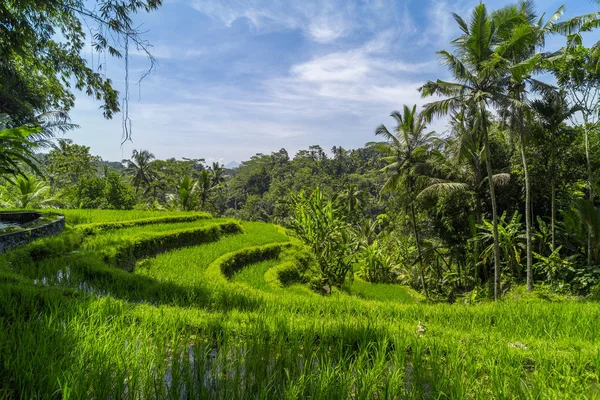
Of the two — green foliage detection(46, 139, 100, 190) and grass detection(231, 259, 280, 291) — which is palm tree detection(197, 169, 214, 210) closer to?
green foliage detection(46, 139, 100, 190)

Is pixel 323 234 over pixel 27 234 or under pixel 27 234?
under

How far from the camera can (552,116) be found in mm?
12242


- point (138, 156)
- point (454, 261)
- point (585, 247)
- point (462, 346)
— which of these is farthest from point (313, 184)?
point (462, 346)

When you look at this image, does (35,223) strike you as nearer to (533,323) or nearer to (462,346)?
(462,346)

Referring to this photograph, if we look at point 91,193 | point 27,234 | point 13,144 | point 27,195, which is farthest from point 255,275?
point 91,193

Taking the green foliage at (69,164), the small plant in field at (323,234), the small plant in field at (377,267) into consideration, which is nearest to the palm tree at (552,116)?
the small plant in field at (377,267)

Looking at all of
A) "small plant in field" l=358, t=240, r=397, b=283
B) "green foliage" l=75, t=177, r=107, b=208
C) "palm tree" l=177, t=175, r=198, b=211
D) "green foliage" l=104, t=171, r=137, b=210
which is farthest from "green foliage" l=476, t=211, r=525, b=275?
"green foliage" l=75, t=177, r=107, b=208

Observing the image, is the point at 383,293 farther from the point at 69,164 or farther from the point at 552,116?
the point at 69,164

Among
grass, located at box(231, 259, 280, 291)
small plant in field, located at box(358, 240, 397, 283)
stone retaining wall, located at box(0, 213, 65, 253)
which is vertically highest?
stone retaining wall, located at box(0, 213, 65, 253)

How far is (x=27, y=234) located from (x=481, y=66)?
Answer: 13685 mm

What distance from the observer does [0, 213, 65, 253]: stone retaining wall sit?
19.7ft

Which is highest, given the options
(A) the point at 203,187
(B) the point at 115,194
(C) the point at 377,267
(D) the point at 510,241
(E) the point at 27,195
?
(A) the point at 203,187

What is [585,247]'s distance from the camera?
40.1 ft

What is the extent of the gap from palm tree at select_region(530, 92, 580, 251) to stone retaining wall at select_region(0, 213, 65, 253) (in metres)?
15.5
